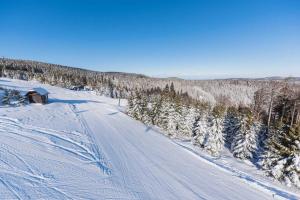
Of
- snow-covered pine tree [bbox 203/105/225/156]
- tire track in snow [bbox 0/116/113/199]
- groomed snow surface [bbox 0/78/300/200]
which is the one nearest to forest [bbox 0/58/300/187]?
snow-covered pine tree [bbox 203/105/225/156]

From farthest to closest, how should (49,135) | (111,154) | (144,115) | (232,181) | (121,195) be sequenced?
(144,115) < (49,135) < (111,154) < (232,181) < (121,195)

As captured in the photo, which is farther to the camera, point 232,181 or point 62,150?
point 62,150

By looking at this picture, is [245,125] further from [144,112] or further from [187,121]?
[144,112]

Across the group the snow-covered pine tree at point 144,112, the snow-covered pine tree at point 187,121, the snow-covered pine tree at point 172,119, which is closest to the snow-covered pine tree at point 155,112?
the snow-covered pine tree at point 144,112

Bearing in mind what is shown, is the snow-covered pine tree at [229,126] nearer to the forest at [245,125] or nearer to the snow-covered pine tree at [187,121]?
the forest at [245,125]

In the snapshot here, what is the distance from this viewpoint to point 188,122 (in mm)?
37188

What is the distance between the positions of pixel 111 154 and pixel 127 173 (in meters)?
2.94

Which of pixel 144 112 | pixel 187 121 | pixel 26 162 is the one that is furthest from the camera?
pixel 144 112

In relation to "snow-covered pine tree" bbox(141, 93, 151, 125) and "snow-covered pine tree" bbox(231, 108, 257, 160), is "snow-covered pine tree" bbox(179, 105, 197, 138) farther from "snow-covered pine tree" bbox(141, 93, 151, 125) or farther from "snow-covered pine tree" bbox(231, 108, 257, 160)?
"snow-covered pine tree" bbox(231, 108, 257, 160)

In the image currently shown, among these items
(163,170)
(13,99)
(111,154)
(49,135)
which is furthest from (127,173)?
(13,99)

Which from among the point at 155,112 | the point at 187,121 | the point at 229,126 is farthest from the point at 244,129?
the point at 155,112

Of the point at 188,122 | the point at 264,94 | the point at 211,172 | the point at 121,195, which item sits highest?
the point at 264,94

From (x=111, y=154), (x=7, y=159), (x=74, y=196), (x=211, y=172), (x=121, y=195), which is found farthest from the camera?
(x=111, y=154)

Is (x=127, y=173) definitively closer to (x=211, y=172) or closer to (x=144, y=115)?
(x=211, y=172)
